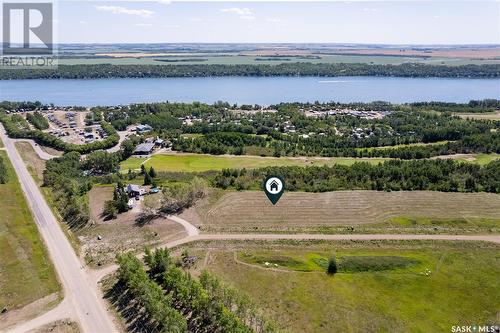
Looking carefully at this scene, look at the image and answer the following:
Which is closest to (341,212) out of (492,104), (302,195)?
(302,195)

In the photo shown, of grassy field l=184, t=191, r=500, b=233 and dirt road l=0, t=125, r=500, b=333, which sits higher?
grassy field l=184, t=191, r=500, b=233

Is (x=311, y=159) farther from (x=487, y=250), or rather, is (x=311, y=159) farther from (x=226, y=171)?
(x=487, y=250)

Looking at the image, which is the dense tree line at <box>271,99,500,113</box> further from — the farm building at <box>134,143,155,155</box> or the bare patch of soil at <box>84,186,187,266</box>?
the bare patch of soil at <box>84,186,187,266</box>

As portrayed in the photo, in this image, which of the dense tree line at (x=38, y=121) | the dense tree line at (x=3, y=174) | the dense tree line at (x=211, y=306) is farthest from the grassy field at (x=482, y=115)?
the dense tree line at (x=38, y=121)

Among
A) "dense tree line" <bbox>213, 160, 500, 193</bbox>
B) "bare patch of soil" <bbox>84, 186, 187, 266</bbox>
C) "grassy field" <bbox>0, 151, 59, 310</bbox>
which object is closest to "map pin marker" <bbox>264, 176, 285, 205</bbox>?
"dense tree line" <bbox>213, 160, 500, 193</bbox>

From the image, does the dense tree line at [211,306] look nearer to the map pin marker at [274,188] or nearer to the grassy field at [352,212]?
the grassy field at [352,212]

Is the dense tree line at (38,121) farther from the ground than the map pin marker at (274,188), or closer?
farther from the ground
